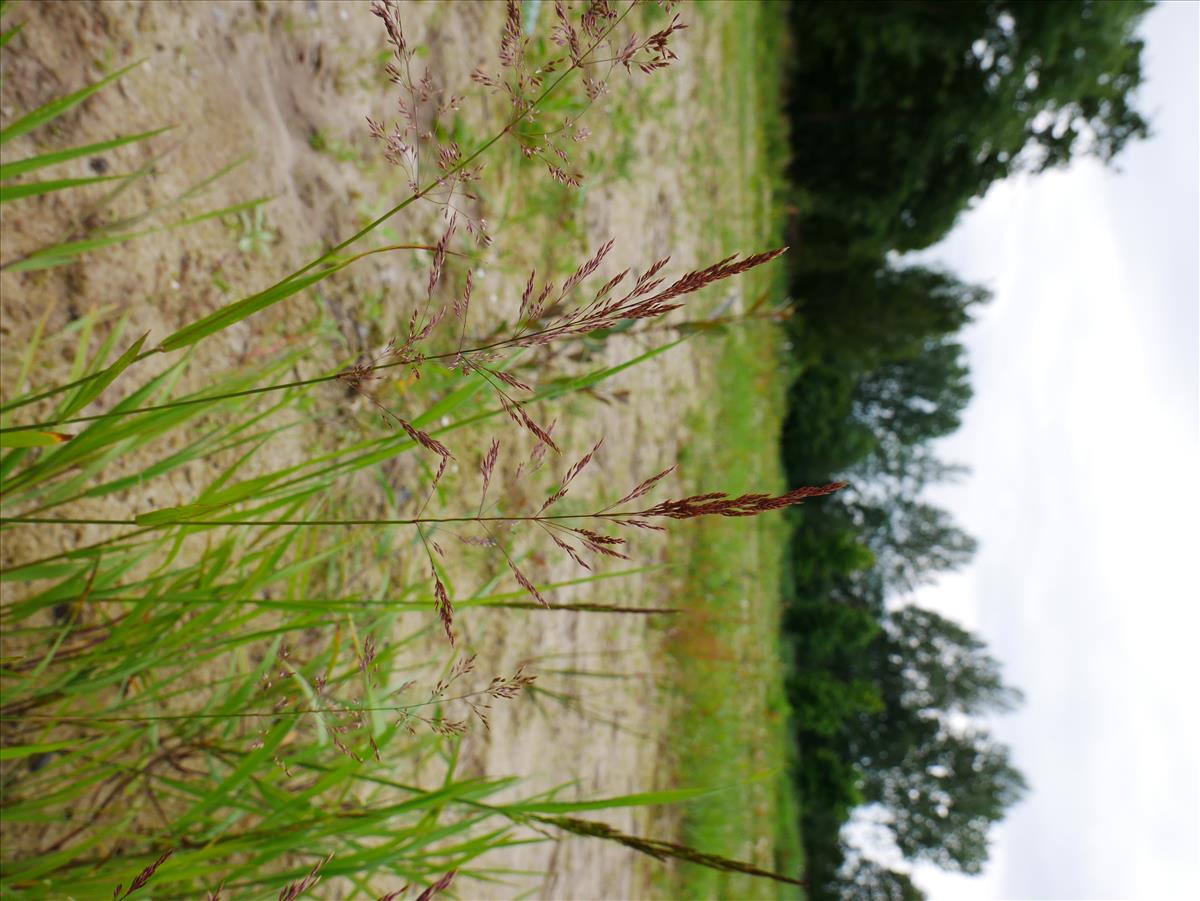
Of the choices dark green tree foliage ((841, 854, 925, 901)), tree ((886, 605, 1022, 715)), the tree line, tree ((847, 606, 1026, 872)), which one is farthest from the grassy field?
tree ((886, 605, 1022, 715))

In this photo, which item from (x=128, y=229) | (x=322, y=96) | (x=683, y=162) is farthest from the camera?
(x=683, y=162)

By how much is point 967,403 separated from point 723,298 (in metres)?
18.8

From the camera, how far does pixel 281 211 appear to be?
69.2 inches

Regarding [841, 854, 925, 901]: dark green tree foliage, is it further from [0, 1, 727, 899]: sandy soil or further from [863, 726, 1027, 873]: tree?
A: [0, 1, 727, 899]: sandy soil

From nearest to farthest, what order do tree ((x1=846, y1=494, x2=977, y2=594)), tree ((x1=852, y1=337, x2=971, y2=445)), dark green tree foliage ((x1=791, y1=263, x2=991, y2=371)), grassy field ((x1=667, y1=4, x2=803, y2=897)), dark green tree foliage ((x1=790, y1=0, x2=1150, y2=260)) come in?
1. grassy field ((x1=667, y1=4, x2=803, y2=897))
2. dark green tree foliage ((x1=790, y1=0, x2=1150, y2=260))
3. dark green tree foliage ((x1=791, y1=263, x2=991, y2=371))
4. tree ((x1=852, y1=337, x2=971, y2=445))
5. tree ((x1=846, y1=494, x2=977, y2=594))

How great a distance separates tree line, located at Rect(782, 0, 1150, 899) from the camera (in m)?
8.43

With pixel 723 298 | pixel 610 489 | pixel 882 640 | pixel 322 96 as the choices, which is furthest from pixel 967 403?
pixel 322 96

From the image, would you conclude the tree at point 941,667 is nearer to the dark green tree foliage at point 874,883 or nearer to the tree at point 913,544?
the tree at point 913,544

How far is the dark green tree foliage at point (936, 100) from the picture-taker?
8.13 m

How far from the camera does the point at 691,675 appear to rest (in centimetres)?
427

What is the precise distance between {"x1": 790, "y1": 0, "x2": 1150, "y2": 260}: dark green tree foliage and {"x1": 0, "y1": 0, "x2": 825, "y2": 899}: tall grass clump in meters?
8.98

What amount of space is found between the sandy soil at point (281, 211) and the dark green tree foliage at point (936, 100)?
281 inches

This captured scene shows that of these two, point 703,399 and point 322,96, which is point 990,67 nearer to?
point 703,399

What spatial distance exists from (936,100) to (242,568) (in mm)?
9945
